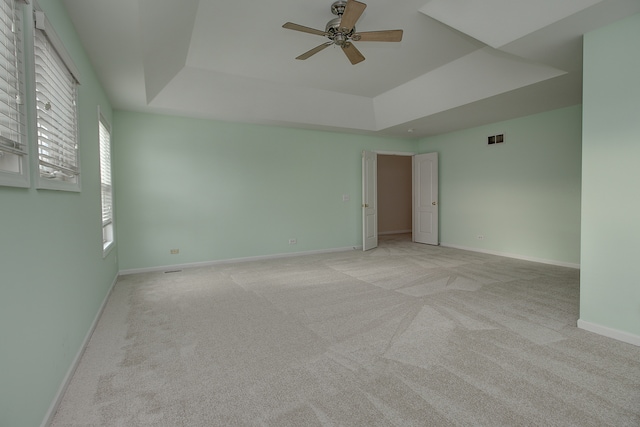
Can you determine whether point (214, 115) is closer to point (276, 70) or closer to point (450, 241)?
point (276, 70)

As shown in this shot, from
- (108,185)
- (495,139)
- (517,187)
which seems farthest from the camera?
(495,139)

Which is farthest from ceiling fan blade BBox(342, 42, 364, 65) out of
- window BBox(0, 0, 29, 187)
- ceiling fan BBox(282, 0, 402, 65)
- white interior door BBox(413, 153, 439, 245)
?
white interior door BBox(413, 153, 439, 245)

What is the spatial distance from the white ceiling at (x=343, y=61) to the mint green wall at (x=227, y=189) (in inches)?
16.5

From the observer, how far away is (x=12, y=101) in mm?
1430

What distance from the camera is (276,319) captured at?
10.2 feet

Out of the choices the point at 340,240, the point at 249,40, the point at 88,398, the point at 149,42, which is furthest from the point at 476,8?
the point at 340,240

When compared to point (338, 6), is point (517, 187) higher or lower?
lower

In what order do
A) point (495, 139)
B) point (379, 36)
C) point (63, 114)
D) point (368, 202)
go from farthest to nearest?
point (368, 202) < point (495, 139) < point (379, 36) < point (63, 114)

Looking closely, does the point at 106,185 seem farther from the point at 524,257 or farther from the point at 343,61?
the point at 524,257

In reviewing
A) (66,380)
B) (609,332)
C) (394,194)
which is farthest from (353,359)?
(394,194)

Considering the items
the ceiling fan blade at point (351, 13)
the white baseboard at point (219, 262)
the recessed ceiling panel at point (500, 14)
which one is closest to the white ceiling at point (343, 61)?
the recessed ceiling panel at point (500, 14)

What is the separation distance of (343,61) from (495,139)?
3.66 metres

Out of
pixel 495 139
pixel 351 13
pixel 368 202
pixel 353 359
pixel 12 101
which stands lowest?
pixel 353 359

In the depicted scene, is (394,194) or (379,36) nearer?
(379,36)
